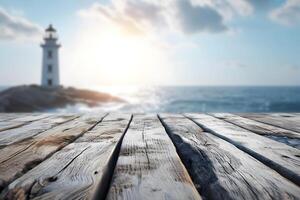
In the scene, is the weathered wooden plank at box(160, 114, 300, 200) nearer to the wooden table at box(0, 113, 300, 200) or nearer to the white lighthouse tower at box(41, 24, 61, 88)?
the wooden table at box(0, 113, 300, 200)

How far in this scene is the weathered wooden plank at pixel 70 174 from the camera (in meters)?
0.85

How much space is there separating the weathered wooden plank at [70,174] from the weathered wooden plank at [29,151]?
43 millimetres

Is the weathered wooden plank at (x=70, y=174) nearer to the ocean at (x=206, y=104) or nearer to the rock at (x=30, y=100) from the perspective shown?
the rock at (x=30, y=100)

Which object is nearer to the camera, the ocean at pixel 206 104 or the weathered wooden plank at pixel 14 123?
the weathered wooden plank at pixel 14 123

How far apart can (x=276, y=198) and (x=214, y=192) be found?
6.8 inches

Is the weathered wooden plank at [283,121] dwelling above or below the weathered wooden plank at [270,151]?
above

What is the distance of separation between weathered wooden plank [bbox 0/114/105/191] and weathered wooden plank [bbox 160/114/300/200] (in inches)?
24.2

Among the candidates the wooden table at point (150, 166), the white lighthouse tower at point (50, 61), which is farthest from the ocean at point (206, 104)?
the wooden table at point (150, 166)

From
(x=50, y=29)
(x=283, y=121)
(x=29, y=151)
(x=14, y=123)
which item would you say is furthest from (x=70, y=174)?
(x=50, y=29)

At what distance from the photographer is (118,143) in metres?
1.55

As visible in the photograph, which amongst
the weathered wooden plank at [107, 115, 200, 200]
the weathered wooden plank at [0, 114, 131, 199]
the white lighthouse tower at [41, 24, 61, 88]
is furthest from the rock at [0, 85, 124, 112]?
the weathered wooden plank at [107, 115, 200, 200]

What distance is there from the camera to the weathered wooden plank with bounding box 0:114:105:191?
3.53ft

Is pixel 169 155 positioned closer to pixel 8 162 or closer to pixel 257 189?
pixel 257 189

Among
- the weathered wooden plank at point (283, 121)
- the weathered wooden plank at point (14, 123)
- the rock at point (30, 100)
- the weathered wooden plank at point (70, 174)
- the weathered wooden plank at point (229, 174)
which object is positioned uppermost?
the weathered wooden plank at point (283, 121)
